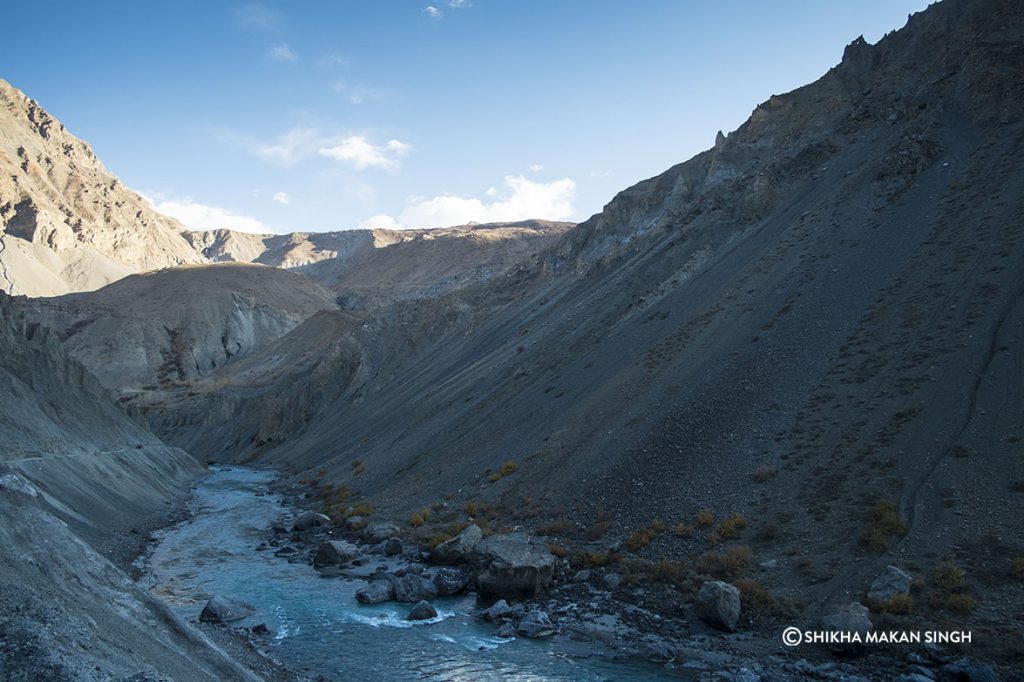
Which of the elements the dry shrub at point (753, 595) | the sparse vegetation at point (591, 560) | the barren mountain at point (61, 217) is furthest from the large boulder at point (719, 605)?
the barren mountain at point (61, 217)

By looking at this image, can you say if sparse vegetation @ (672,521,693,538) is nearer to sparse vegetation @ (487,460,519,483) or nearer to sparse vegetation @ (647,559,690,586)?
sparse vegetation @ (647,559,690,586)

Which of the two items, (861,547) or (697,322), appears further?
(697,322)

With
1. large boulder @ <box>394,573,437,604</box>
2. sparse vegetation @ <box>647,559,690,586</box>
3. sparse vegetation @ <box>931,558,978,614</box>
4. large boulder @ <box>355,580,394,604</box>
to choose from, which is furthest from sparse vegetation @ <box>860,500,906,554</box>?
large boulder @ <box>355,580,394,604</box>

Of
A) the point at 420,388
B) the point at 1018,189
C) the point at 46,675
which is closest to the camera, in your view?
the point at 46,675

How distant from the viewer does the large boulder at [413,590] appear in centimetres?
1750

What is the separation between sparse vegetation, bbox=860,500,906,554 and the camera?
14711mm

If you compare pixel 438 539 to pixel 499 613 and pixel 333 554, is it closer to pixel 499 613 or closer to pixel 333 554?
pixel 333 554

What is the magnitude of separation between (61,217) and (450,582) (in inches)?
5966

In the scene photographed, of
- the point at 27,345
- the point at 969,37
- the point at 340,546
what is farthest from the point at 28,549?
the point at 969,37

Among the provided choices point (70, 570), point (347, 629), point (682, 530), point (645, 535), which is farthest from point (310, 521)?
point (682, 530)

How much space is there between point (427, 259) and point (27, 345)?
118 metres

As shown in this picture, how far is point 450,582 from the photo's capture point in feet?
58.9

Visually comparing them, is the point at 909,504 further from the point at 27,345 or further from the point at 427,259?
the point at 427,259

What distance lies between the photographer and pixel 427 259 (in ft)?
493
